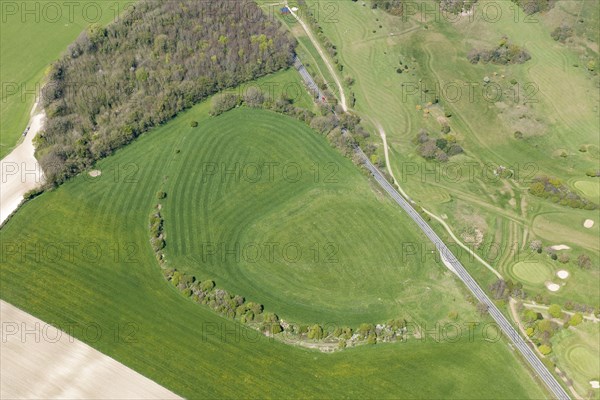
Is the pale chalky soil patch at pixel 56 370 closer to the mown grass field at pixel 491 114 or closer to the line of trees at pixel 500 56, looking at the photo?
the mown grass field at pixel 491 114

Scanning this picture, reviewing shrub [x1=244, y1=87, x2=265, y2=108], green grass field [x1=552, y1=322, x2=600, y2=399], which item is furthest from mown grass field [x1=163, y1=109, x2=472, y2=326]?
green grass field [x1=552, y1=322, x2=600, y2=399]

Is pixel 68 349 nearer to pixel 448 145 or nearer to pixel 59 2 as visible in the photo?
pixel 448 145

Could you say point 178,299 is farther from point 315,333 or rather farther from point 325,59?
point 325,59

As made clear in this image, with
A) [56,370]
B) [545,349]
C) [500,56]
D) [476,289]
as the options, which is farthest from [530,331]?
[56,370]

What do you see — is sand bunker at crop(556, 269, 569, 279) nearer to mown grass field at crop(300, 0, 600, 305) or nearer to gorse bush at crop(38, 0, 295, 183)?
mown grass field at crop(300, 0, 600, 305)

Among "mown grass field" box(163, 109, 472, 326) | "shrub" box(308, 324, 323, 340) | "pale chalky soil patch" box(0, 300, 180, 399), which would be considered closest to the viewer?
"pale chalky soil patch" box(0, 300, 180, 399)

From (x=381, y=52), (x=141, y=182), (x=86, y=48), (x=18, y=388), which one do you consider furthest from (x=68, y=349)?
(x=381, y=52)
